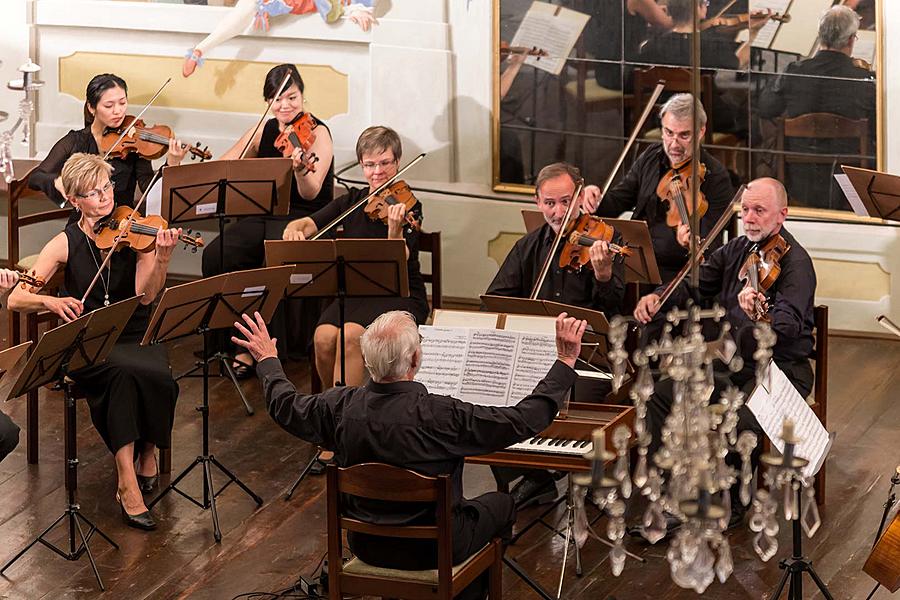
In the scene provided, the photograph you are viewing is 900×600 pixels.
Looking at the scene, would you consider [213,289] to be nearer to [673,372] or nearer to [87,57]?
[673,372]

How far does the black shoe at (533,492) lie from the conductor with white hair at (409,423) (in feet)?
4.27

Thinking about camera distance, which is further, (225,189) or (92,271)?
(225,189)

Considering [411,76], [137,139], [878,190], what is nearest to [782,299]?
[878,190]

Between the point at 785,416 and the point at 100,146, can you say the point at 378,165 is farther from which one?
the point at 785,416

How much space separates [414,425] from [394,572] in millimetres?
433

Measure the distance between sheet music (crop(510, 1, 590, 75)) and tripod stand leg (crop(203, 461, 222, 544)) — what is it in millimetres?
3103

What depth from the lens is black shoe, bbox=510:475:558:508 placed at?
18.0ft

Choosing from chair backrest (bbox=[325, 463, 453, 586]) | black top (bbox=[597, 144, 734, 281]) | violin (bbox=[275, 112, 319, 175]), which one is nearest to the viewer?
chair backrest (bbox=[325, 463, 453, 586])

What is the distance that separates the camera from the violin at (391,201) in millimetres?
6141

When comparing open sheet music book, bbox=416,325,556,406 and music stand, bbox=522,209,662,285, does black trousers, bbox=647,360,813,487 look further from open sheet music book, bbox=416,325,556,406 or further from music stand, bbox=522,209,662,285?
open sheet music book, bbox=416,325,556,406

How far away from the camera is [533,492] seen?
5.51m

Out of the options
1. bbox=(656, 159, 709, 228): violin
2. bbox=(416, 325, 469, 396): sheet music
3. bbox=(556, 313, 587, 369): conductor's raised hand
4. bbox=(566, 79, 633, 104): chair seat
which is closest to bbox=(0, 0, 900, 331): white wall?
bbox=(566, 79, 633, 104): chair seat

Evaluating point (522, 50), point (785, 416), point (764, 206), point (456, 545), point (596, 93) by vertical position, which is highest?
point (522, 50)

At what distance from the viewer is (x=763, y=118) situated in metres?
7.27
